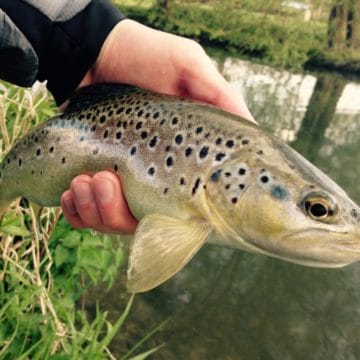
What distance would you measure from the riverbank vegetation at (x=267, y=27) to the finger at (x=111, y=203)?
22.1 m

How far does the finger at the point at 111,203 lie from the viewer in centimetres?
190

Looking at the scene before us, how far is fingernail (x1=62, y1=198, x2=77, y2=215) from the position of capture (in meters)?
2.04

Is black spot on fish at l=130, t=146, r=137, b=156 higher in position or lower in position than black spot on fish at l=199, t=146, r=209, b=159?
lower

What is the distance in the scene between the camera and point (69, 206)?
2061 millimetres

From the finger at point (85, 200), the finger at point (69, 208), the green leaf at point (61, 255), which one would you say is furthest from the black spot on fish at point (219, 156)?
the green leaf at point (61, 255)

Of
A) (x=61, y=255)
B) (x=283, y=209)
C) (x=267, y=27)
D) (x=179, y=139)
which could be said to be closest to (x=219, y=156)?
(x=179, y=139)

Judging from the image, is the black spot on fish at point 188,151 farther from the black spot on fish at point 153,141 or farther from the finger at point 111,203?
the finger at point 111,203

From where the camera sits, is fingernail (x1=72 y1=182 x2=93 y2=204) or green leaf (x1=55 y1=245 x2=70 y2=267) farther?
green leaf (x1=55 y1=245 x2=70 y2=267)

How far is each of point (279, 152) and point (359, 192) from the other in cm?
754

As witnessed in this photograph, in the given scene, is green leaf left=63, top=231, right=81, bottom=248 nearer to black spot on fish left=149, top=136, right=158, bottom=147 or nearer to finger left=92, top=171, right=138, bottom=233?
finger left=92, top=171, right=138, bottom=233

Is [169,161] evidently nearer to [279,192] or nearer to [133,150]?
[133,150]

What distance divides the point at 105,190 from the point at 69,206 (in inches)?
9.2

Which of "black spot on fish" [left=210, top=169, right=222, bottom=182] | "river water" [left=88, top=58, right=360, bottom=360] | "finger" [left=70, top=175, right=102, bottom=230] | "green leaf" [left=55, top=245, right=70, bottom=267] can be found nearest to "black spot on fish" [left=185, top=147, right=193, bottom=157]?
"black spot on fish" [left=210, top=169, right=222, bottom=182]

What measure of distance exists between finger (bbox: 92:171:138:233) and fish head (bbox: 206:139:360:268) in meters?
0.35
